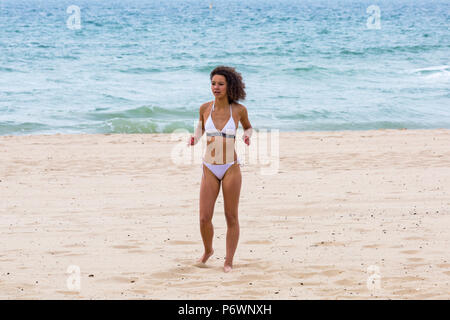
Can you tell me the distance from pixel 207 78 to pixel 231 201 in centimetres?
2182

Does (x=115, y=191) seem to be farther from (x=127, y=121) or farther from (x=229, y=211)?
(x=127, y=121)

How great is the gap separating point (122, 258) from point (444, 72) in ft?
82.7

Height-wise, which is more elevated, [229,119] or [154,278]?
[229,119]

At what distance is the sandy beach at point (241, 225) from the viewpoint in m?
4.96

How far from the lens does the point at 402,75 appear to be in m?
27.5

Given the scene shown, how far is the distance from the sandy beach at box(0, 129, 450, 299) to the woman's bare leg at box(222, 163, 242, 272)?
18 cm

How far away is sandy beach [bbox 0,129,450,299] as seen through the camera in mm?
4957

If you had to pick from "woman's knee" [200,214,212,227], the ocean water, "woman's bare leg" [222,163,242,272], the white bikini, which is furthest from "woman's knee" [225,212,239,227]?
the ocean water

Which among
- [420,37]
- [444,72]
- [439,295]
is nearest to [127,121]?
[439,295]

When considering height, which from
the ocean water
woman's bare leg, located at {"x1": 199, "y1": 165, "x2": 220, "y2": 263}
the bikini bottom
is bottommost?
Answer: the ocean water

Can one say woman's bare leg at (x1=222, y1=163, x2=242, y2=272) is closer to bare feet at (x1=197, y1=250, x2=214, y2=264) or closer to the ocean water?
bare feet at (x1=197, y1=250, x2=214, y2=264)

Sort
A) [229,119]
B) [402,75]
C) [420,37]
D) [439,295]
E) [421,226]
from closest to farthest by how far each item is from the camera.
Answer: [439,295], [229,119], [421,226], [402,75], [420,37]

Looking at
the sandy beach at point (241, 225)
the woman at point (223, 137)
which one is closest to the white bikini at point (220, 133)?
the woman at point (223, 137)

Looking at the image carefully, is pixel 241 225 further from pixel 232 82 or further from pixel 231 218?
pixel 232 82
